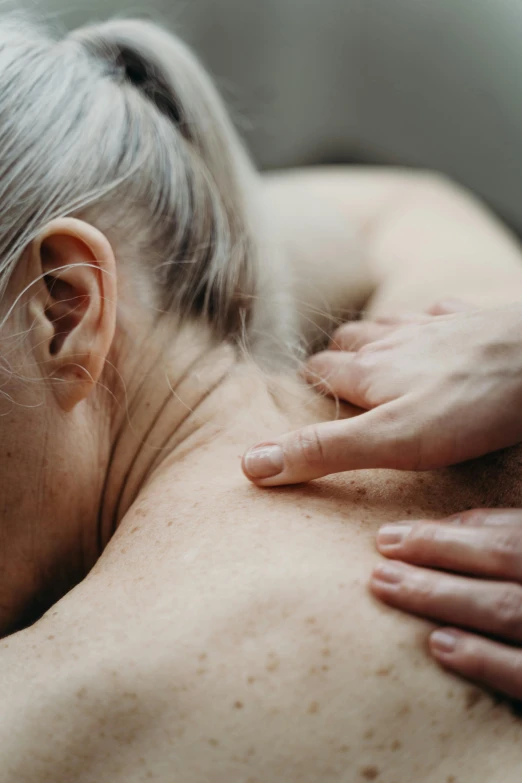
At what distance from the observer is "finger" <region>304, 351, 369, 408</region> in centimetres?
75

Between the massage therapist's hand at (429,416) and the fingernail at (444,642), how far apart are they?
0.15 m

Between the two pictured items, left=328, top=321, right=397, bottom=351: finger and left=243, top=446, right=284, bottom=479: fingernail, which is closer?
left=243, top=446, right=284, bottom=479: fingernail

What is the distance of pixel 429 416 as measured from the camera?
65cm

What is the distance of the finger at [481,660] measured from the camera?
21.8 inches

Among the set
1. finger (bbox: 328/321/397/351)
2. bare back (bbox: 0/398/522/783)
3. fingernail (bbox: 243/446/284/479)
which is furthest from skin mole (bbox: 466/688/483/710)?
finger (bbox: 328/321/397/351)

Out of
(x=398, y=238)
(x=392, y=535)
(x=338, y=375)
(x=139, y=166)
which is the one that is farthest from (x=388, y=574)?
(x=398, y=238)

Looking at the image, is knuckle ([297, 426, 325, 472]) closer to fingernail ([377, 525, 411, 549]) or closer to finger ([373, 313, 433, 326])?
fingernail ([377, 525, 411, 549])

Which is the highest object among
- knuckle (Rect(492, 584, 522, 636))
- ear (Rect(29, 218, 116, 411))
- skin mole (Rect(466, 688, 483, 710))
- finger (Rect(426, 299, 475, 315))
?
ear (Rect(29, 218, 116, 411))

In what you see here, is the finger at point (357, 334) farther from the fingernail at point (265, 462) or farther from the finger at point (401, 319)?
the fingernail at point (265, 462)

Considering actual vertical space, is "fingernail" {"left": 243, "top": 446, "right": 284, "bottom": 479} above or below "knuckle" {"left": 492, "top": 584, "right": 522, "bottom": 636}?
above

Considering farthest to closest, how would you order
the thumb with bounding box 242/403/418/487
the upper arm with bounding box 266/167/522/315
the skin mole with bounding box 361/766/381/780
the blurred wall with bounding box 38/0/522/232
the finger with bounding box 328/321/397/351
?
the blurred wall with bounding box 38/0/522/232, the upper arm with bounding box 266/167/522/315, the finger with bounding box 328/321/397/351, the thumb with bounding box 242/403/418/487, the skin mole with bounding box 361/766/381/780

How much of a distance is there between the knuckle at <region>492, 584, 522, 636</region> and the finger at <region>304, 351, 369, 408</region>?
9.2 inches

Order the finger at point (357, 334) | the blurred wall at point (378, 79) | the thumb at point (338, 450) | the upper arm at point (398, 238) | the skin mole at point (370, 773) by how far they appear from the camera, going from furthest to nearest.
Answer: the blurred wall at point (378, 79) < the upper arm at point (398, 238) < the finger at point (357, 334) < the thumb at point (338, 450) < the skin mole at point (370, 773)

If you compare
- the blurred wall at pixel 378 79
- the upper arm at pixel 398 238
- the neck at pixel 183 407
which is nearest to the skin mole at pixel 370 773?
the neck at pixel 183 407
